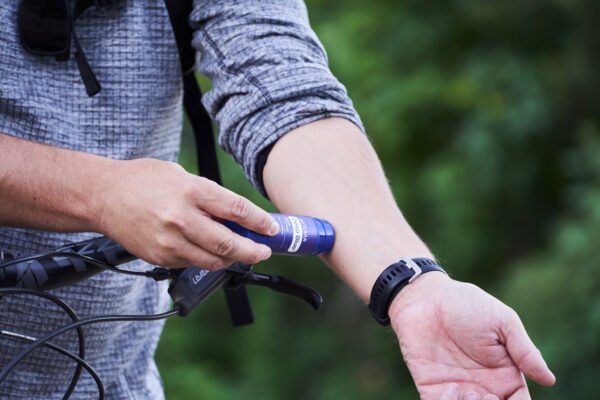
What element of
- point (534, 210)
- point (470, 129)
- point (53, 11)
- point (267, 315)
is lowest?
point (267, 315)

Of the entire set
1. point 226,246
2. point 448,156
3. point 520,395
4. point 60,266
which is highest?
point 226,246

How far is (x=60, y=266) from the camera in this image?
161cm

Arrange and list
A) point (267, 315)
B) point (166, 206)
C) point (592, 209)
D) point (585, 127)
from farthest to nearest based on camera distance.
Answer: point (267, 315) < point (585, 127) < point (592, 209) < point (166, 206)

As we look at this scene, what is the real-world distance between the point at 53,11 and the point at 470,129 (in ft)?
15.7

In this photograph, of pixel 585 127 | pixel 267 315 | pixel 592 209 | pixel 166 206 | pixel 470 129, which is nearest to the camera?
pixel 166 206

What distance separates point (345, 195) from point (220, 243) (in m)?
0.39

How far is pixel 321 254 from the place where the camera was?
178 centimetres

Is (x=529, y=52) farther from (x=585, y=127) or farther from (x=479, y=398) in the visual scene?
(x=479, y=398)

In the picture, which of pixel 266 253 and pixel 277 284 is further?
pixel 277 284

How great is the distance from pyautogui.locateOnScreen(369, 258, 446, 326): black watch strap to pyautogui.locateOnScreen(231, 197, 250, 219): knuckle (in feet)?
1.03

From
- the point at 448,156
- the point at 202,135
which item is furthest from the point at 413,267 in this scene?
the point at 448,156

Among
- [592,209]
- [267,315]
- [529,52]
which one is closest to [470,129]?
[529,52]

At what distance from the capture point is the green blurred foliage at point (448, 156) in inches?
241

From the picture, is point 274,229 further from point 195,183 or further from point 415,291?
point 415,291
